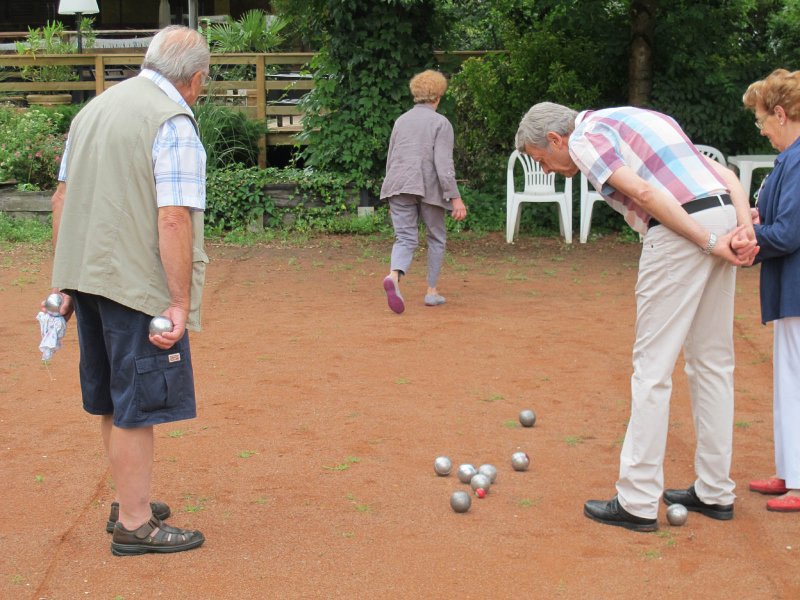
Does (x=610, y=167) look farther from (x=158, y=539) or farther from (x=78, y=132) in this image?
(x=158, y=539)

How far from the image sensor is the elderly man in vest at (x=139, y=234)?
3.61 meters

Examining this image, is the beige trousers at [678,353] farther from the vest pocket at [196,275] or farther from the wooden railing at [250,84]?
the wooden railing at [250,84]

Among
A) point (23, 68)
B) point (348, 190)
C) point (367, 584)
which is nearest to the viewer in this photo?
point (367, 584)

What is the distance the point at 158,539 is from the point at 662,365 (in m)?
2.06

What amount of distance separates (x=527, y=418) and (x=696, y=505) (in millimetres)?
1276

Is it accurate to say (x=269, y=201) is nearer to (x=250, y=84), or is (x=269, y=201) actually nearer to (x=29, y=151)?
(x=250, y=84)

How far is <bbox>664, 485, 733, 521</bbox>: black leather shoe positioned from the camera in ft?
14.0

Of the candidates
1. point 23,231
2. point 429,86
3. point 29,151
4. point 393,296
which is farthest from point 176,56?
point 29,151

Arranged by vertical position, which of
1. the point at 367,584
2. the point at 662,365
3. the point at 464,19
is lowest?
the point at 367,584

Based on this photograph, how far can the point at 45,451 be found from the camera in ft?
16.8

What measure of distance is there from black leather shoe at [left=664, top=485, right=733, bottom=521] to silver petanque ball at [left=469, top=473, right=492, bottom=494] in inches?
30.4

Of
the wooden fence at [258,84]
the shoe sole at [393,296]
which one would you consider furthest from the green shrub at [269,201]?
the shoe sole at [393,296]

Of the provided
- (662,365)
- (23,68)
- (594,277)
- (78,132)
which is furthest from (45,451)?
(23,68)

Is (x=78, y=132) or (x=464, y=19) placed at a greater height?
(x=464, y=19)
